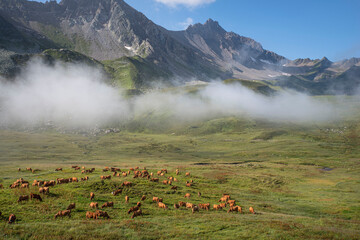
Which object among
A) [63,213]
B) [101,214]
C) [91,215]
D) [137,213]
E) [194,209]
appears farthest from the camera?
[194,209]

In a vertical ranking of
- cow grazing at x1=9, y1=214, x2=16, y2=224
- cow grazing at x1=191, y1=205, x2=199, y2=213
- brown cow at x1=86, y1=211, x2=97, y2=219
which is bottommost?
cow grazing at x1=191, y1=205, x2=199, y2=213

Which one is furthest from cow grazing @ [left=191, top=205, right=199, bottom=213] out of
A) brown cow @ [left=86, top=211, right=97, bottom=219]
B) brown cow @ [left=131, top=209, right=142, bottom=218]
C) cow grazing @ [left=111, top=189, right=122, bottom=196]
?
cow grazing @ [left=111, top=189, right=122, bottom=196]

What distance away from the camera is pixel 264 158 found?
14188 cm

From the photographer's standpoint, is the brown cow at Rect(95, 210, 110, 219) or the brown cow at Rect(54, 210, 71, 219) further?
the brown cow at Rect(95, 210, 110, 219)

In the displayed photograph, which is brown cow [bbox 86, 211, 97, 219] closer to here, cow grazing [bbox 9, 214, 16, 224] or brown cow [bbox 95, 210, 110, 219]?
brown cow [bbox 95, 210, 110, 219]

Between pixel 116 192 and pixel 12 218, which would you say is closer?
Answer: pixel 12 218

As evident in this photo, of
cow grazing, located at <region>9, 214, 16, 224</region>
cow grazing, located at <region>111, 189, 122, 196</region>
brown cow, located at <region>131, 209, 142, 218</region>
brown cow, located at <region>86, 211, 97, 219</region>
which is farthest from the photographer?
cow grazing, located at <region>111, 189, 122, 196</region>

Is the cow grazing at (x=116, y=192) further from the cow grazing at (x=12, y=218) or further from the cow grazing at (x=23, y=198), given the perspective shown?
the cow grazing at (x=12, y=218)

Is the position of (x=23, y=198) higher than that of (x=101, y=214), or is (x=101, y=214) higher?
(x=23, y=198)

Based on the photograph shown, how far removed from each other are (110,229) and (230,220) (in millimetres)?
13661

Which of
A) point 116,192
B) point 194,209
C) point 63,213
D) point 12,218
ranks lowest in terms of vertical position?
point 194,209

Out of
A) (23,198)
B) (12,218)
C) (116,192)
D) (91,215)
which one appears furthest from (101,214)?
(23,198)

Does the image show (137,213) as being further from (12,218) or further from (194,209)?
(12,218)

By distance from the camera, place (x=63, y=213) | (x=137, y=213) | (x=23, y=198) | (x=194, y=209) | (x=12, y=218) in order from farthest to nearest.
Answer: (x=194, y=209) → (x=23, y=198) → (x=137, y=213) → (x=63, y=213) → (x=12, y=218)
